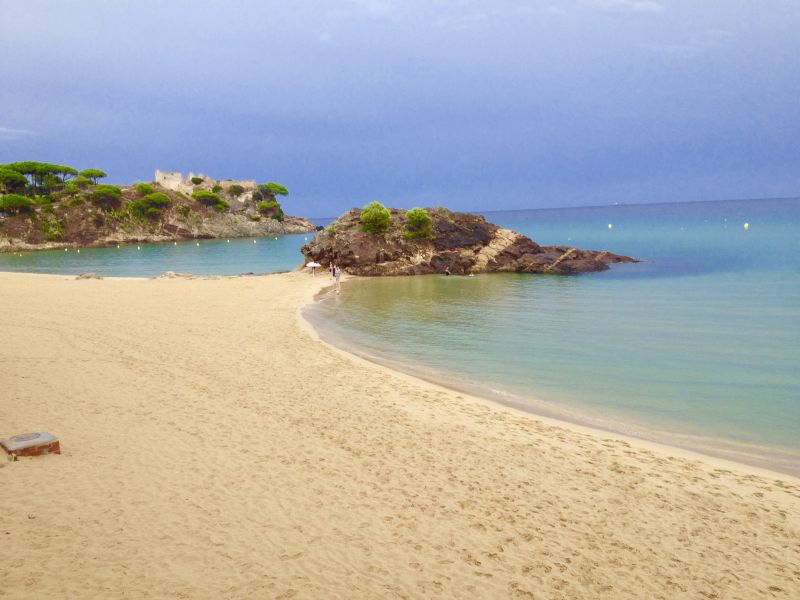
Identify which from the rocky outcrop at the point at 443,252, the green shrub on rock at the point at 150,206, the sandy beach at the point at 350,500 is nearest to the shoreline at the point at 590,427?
the sandy beach at the point at 350,500

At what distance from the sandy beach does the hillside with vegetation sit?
114 m

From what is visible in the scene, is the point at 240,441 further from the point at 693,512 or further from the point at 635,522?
the point at 693,512

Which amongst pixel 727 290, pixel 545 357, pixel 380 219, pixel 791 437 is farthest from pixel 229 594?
pixel 380 219

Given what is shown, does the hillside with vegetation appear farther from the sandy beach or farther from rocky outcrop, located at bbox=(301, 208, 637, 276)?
the sandy beach

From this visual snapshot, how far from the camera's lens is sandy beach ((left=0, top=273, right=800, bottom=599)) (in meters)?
6.44

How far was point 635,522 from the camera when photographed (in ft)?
26.4

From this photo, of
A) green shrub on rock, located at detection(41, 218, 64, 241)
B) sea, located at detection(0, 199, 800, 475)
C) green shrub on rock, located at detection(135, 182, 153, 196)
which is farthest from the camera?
green shrub on rock, located at detection(135, 182, 153, 196)

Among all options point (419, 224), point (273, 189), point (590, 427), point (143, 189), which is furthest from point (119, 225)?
point (590, 427)

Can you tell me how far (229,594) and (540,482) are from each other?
563cm

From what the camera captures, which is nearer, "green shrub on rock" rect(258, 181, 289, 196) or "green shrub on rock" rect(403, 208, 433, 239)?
"green shrub on rock" rect(403, 208, 433, 239)

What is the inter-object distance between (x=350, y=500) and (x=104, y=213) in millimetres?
132479

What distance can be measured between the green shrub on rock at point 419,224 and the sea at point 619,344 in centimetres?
782

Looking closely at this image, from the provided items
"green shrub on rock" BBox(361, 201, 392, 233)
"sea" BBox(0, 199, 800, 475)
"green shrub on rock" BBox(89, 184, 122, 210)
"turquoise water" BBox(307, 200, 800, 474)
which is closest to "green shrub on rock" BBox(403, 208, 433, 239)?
"green shrub on rock" BBox(361, 201, 392, 233)

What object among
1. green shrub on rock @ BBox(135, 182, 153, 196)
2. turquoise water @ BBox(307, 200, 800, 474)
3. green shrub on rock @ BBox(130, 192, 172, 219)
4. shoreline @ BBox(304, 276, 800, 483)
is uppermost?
green shrub on rock @ BBox(135, 182, 153, 196)
